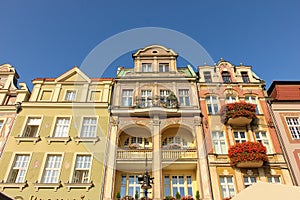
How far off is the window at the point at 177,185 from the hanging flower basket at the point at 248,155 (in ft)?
11.8

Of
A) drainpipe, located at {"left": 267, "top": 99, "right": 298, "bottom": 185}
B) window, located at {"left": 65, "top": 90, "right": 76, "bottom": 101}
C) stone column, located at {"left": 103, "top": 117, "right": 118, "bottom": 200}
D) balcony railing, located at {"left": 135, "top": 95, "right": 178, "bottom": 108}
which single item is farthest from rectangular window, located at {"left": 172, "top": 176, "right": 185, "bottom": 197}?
window, located at {"left": 65, "top": 90, "right": 76, "bottom": 101}

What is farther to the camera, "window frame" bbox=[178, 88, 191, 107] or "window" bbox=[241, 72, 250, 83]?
"window" bbox=[241, 72, 250, 83]

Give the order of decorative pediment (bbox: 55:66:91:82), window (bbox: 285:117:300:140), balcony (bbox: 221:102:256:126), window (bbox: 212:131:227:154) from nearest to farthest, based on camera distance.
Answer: window (bbox: 212:131:227:154) → balcony (bbox: 221:102:256:126) → window (bbox: 285:117:300:140) → decorative pediment (bbox: 55:66:91:82)

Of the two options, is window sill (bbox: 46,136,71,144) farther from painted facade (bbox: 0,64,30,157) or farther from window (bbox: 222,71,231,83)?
window (bbox: 222,71,231,83)

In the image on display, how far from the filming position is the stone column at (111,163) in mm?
15749

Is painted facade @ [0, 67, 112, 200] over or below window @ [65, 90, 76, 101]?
below

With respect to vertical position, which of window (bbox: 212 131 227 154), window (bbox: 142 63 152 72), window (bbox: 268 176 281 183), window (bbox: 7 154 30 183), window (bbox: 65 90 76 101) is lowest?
window (bbox: 268 176 281 183)

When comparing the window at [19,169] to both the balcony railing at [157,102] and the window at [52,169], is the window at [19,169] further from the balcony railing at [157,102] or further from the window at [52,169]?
the balcony railing at [157,102]

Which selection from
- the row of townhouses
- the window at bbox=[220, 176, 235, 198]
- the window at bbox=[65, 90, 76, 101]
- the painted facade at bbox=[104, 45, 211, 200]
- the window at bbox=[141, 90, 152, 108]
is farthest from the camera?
the window at bbox=[65, 90, 76, 101]

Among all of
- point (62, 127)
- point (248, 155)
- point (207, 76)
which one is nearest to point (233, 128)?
point (248, 155)

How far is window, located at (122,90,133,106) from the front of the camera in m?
20.5

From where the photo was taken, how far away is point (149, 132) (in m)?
19.6

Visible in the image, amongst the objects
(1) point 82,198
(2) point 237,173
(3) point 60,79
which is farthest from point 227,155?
(3) point 60,79

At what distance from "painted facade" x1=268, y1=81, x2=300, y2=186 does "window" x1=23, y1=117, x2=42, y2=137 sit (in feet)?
64.2
